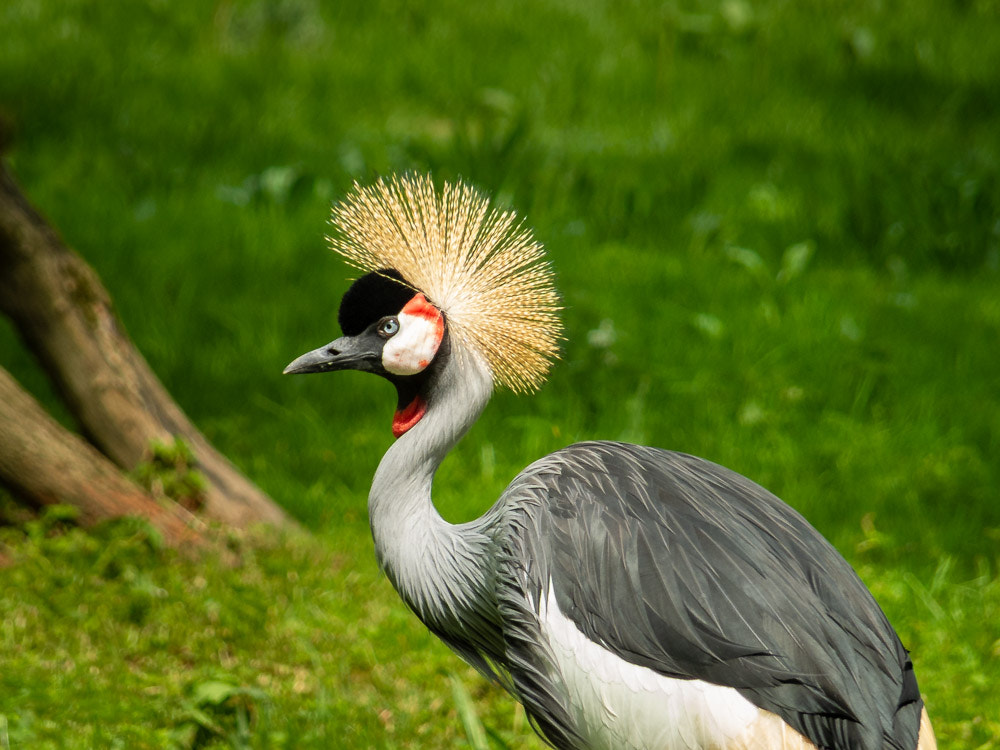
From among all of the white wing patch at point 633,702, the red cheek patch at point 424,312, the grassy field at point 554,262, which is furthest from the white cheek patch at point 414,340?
the grassy field at point 554,262

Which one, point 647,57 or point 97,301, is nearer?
point 97,301

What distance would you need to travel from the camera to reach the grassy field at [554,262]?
113 inches

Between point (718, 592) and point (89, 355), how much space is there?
1.93 metres

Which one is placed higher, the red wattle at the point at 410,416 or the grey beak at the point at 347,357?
the grey beak at the point at 347,357

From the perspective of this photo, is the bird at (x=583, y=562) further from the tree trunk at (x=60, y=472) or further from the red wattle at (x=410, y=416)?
the tree trunk at (x=60, y=472)

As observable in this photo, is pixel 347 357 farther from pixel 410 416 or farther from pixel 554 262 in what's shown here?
pixel 554 262

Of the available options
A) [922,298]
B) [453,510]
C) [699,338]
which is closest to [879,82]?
[922,298]

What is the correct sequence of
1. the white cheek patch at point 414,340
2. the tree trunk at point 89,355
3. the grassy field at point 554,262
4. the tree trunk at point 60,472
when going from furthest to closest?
the tree trunk at point 89,355 → the tree trunk at point 60,472 → the grassy field at point 554,262 → the white cheek patch at point 414,340

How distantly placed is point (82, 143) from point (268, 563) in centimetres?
262

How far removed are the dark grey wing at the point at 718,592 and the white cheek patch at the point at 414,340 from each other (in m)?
0.29

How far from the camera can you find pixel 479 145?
15.7ft

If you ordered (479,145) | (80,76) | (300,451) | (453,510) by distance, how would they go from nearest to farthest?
(453,510), (300,451), (479,145), (80,76)

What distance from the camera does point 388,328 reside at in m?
2.21

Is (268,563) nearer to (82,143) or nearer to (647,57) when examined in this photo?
(82,143)
